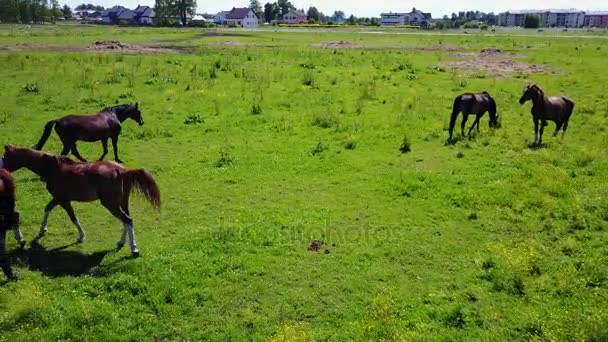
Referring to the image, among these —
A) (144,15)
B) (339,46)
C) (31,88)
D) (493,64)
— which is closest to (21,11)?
Answer: (144,15)

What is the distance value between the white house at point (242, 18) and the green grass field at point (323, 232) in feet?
365

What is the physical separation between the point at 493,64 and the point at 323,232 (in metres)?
31.4

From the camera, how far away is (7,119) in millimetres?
18156

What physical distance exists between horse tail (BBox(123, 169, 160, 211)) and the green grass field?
1.12 m

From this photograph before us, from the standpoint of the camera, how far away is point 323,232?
396 inches

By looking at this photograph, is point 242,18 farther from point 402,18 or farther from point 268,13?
point 402,18

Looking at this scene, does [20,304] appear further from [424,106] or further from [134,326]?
[424,106]

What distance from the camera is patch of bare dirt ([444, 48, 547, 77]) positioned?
33125mm

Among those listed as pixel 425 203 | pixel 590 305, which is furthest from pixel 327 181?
pixel 590 305

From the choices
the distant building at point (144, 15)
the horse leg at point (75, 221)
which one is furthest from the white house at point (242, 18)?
the horse leg at point (75, 221)

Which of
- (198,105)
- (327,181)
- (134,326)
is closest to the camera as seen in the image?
(134,326)

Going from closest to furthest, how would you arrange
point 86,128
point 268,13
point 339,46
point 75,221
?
point 75,221, point 86,128, point 339,46, point 268,13

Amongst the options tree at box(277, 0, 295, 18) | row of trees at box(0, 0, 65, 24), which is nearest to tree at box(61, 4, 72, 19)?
row of trees at box(0, 0, 65, 24)

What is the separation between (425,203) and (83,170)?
763cm
